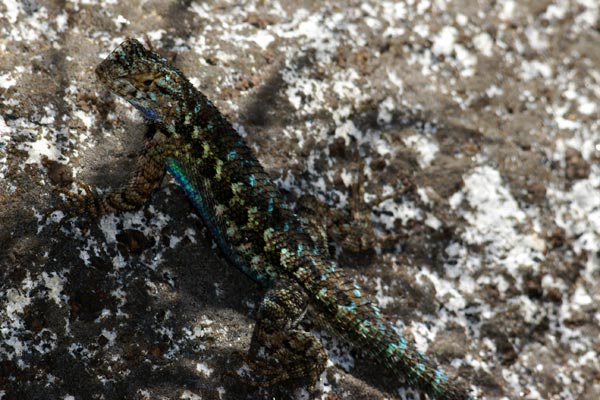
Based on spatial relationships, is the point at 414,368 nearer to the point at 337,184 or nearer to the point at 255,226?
the point at 255,226

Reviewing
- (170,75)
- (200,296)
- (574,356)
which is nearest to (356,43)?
(170,75)

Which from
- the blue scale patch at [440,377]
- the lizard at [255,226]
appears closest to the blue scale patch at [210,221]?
the lizard at [255,226]

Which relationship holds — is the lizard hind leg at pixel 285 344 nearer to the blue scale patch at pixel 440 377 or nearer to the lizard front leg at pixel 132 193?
the blue scale patch at pixel 440 377

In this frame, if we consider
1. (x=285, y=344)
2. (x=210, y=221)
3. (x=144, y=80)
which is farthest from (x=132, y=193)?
(x=285, y=344)

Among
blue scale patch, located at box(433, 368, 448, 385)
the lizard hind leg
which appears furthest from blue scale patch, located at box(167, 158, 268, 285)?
blue scale patch, located at box(433, 368, 448, 385)

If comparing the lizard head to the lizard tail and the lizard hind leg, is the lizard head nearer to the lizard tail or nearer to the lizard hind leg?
the lizard hind leg

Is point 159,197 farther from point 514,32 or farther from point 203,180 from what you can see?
point 514,32
